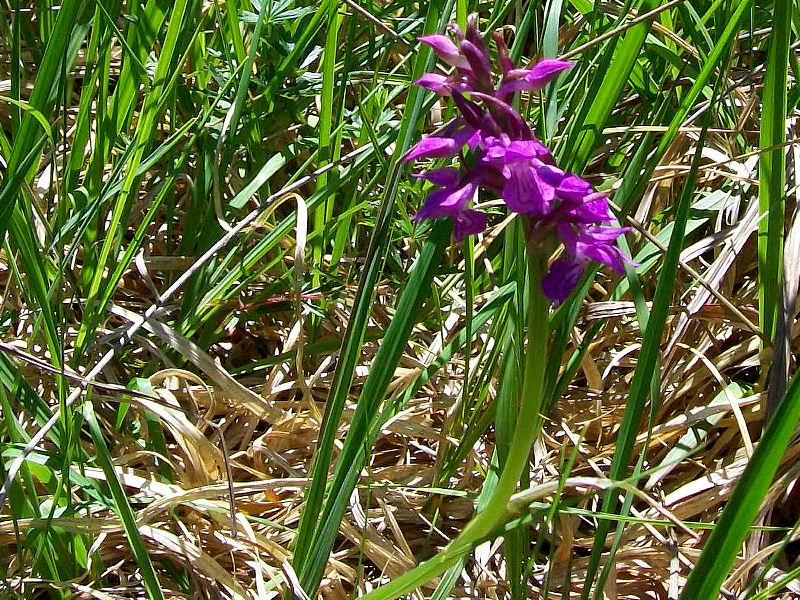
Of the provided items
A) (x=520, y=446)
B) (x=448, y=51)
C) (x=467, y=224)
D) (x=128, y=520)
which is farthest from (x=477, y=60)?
(x=128, y=520)

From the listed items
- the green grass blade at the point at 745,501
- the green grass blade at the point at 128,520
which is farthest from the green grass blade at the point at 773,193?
the green grass blade at the point at 128,520

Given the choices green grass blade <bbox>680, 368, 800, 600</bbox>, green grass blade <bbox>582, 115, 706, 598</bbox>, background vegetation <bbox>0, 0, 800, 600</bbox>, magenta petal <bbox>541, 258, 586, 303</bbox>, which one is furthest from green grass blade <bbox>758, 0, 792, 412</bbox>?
magenta petal <bbox>541, 258, 586, 303</bbox>

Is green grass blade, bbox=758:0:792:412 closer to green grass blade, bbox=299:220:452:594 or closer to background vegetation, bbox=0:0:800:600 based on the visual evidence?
background vegetation, bbox=0:0:800:600

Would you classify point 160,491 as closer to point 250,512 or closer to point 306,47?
point 250,512

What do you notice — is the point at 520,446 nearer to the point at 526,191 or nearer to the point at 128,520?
the point at 526,191

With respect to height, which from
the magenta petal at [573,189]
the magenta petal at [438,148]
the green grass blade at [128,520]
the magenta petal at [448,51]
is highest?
the magenta petal at [448,51]

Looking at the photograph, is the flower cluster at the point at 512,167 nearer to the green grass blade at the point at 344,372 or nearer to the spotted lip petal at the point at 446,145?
the spotted lip petal at the point at 446,145

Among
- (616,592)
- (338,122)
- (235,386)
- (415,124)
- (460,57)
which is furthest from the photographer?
(338,122)

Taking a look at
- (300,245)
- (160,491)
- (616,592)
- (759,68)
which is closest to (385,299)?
(300,245)
